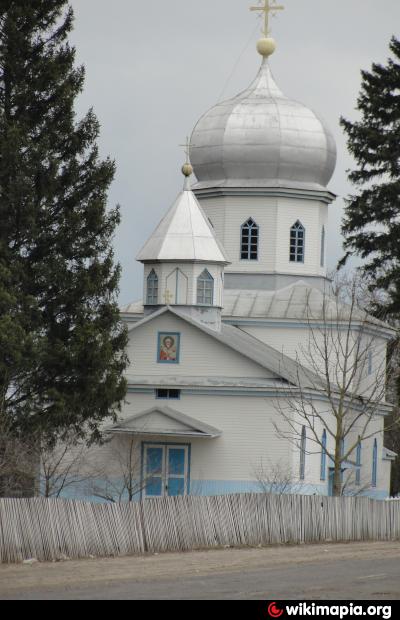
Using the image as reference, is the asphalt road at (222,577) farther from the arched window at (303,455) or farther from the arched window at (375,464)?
the arched window at (375,464)

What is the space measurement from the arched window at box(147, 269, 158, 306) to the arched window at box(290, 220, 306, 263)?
555cm

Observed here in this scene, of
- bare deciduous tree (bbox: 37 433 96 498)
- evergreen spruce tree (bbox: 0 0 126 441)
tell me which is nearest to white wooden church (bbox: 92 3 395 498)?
bare deciduous tree (bbox: 37 433 96 498)

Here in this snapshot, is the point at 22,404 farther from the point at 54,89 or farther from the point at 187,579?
the point at 187,579

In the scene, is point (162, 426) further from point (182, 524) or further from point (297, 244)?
point (182, 524)

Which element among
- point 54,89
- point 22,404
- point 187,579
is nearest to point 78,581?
point 187,579

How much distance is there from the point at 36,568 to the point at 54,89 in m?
14.7

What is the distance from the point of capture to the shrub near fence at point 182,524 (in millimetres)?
27438

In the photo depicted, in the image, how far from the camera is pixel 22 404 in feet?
123

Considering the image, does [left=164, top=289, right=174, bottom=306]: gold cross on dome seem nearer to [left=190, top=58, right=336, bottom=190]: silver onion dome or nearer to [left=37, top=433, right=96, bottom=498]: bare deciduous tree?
[left=37, top=433, right=96, bottom=498]: bare deciduous tree

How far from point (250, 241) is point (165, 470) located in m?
9.49

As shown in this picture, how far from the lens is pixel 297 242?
5106 centimetres
